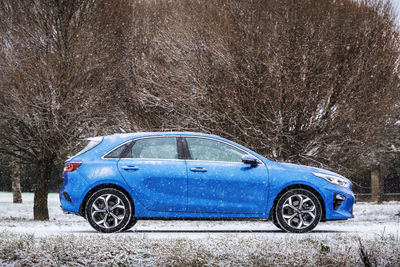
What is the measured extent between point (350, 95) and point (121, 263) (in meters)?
11.1

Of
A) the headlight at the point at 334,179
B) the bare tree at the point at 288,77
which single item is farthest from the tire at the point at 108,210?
the bare tree at the point at 288,77

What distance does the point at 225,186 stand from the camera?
29.9 feet

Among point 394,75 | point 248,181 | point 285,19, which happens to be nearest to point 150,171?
point 248,181

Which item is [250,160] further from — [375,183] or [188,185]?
[375,183]

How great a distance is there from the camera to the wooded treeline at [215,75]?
15.5m

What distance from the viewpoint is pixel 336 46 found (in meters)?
16.0

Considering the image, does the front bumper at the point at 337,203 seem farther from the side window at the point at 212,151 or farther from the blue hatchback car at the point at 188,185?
the side window at the point at 212,151

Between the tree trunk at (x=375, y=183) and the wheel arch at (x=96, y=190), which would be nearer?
the wheel arch at (x=96, y=190)

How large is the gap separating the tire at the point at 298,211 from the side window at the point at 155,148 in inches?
76.0

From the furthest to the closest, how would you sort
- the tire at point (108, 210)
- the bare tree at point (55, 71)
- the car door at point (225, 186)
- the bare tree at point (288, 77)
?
the bare tree at point (55, 71)
the bare tree at point (288, 77)
the car door at point (225, 186)
the tire at point (108, 210)

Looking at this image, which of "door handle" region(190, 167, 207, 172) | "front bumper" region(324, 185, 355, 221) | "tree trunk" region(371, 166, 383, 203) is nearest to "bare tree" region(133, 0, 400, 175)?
"front bumper" region(324, 185, 355, 221)

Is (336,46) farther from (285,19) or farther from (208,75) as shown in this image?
(208,75)

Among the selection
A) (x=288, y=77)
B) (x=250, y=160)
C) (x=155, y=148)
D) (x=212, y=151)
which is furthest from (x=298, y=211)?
(x=288, y=77)

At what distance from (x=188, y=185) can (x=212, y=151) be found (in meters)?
0.75
